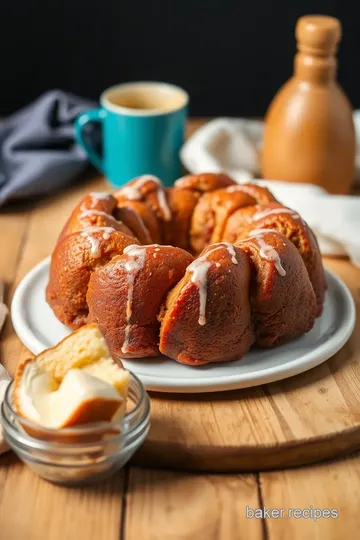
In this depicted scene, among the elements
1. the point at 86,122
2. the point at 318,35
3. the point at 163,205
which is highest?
the point at 318,35

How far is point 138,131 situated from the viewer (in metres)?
2.24

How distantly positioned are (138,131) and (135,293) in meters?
0.92

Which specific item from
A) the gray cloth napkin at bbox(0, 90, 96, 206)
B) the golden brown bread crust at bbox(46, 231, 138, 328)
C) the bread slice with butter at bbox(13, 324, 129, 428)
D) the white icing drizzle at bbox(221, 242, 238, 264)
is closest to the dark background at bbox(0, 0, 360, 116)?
the gray cloth napkin at bbox(0, 90, 96, 206)

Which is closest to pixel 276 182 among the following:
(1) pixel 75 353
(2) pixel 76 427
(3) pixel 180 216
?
(3) pixel 180 216

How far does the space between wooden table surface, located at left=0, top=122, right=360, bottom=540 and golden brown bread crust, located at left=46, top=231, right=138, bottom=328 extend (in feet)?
1.06

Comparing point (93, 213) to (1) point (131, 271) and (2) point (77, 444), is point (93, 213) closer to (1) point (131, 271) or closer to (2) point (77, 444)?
(1) point (131, 271)

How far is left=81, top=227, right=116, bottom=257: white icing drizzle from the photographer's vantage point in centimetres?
149

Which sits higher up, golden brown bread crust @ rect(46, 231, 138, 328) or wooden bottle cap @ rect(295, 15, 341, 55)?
wooden bottle cap @ rect(295, 15, 341, 55)

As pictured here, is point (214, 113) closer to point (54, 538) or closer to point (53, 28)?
point (53, 28)

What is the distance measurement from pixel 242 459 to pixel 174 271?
0.33 meters

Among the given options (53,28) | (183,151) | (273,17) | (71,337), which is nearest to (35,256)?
(183,151)

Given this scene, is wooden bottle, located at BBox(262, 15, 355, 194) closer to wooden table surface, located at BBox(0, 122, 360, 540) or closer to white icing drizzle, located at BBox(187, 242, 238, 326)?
white icing drizzle, located at BBox(187, 242, 238, 326)

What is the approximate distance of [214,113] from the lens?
298 cm

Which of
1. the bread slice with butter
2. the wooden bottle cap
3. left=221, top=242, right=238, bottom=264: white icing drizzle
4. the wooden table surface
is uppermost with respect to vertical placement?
the wooden bottle cap
